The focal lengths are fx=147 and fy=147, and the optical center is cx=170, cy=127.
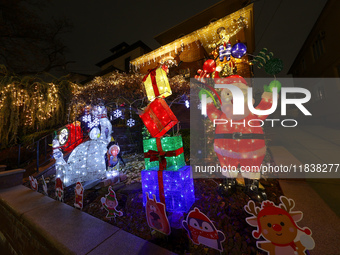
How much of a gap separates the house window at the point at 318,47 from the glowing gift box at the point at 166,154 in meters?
18.7

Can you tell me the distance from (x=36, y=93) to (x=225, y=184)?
10561 millimetres

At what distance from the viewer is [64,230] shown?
7.42 feet

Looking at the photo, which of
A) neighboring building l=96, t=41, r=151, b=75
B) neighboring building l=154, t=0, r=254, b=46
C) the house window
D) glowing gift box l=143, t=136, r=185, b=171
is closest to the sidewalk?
glowing gift box l=143, t=136, r=185, b=171

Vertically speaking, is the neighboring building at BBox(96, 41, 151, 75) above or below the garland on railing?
above

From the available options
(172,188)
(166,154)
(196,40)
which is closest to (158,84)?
(166,154)

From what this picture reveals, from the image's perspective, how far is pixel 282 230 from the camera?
1.39m

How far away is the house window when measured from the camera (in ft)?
43.8

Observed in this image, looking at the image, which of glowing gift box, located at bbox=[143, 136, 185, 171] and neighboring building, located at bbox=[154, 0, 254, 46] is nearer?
glowing gift box, located at bbox=[143, 136, 185, 171]

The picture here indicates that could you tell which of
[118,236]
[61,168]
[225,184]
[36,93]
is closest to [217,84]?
[225,184]

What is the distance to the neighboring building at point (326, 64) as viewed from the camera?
10938 mm

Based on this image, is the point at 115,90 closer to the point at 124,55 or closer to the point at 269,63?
the point at 269,63

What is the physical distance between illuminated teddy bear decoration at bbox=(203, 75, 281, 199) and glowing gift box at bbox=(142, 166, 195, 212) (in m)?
0.94

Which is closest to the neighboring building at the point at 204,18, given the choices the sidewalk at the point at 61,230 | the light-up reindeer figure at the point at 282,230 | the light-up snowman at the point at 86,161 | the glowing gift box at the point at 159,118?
the glowing gift box at the point at 159,118

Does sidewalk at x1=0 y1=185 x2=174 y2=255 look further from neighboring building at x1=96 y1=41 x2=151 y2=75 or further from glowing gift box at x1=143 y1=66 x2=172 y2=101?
neighboring building at x1=96 y1=41 x2=151 y2=75
